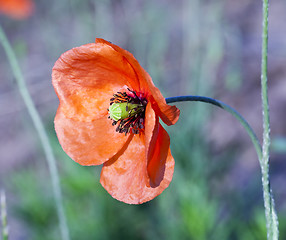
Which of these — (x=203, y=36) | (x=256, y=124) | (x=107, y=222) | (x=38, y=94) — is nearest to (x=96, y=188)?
(x=107, y=222)

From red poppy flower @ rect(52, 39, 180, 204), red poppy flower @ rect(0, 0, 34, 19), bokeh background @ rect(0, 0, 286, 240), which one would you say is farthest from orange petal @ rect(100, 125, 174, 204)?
red poppy flower @ rect(0, 0, 34, 19)

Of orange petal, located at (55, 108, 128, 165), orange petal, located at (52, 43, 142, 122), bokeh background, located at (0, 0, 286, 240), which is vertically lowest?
bokeh background, located at (0, 0, 286, 240)

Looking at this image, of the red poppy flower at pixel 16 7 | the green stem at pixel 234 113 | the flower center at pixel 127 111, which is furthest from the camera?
the red poppy flower at pixel 16 7

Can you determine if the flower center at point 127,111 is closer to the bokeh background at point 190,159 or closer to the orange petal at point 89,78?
the orange petal at point 89,78

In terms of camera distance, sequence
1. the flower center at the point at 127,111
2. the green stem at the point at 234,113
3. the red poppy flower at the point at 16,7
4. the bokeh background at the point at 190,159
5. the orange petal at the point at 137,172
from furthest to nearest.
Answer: the red poppy flower at the point at 16,7
the bokeh background at the point at 190,159
the flower center at the point at 127,111
the orange petal at the point at 137,172
the green stem at the point at 234,113

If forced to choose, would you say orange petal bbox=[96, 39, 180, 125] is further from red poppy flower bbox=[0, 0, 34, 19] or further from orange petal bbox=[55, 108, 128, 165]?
red poppy flower bbox=[0, 0, 34, 19]

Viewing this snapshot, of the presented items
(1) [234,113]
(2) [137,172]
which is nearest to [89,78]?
(2) [137,172]

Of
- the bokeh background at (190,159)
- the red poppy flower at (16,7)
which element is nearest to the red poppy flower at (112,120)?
the bokeh background at (190,159)
